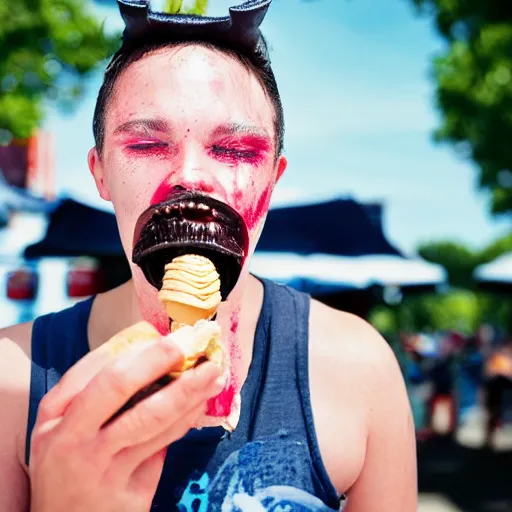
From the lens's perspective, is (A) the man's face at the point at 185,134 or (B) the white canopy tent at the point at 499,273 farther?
(B) the white canopy tent at the point at 499,273

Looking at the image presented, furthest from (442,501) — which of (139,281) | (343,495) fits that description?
(139,281)

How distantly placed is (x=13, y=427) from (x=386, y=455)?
2.71ft

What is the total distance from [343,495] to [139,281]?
698 millimetres

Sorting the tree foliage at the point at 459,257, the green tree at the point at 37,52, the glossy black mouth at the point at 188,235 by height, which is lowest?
the glossy black mouth at the point at 188,235

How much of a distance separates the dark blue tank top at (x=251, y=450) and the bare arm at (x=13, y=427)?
0.02m

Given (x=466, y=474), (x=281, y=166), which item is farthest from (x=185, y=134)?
(x=466, y=474)

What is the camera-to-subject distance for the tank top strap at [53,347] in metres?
1.32

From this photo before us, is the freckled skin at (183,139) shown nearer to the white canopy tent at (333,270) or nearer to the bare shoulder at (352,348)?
the bare shoulder at (352,348)

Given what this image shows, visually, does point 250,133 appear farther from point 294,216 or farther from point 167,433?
point 294,216

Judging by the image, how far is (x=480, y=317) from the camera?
28.2m

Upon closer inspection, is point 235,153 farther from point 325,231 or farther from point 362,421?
point 325,231

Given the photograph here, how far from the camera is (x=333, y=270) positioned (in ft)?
17.6

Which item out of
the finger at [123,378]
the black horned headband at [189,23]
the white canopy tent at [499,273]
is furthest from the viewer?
the white canopy tent at [499,273]

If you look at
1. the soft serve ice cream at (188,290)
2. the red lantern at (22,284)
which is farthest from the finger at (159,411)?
the red lantern at (22,284)
